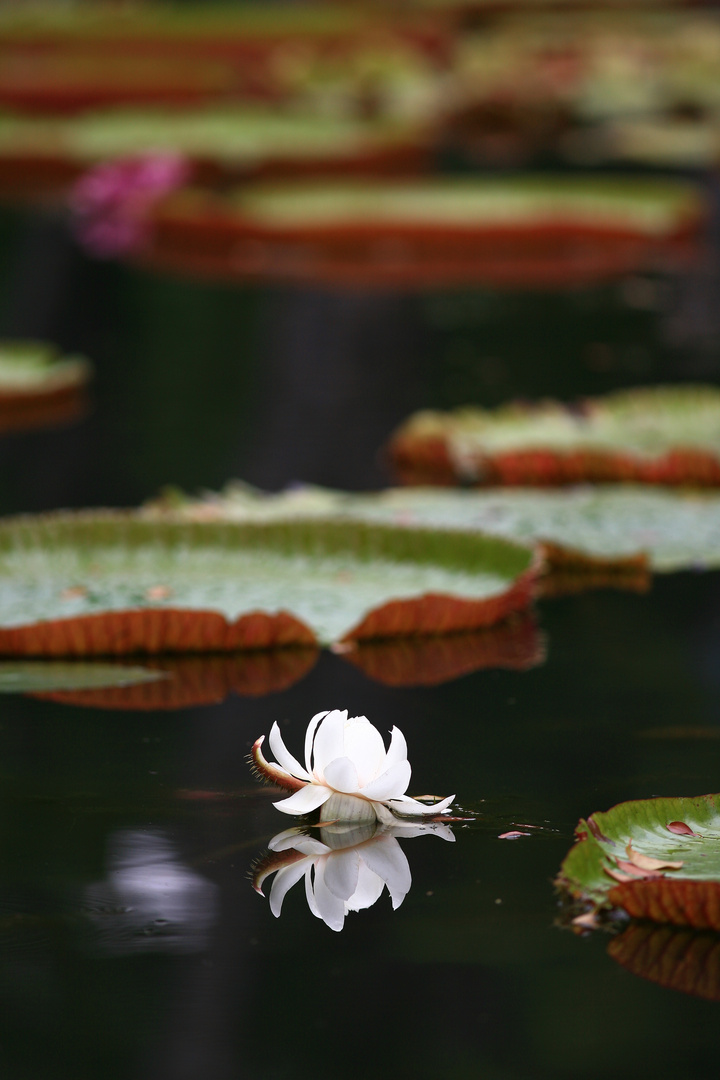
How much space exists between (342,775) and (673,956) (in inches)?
12.0

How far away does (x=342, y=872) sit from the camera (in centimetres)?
120

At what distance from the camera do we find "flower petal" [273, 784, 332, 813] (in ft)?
4.14

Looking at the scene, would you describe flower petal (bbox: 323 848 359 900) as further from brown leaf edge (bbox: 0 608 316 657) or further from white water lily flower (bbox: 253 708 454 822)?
brown leaf edge (bbox: 0 608 316 657)

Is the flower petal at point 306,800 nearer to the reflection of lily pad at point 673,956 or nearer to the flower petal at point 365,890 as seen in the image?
the flower petal at point 365,890

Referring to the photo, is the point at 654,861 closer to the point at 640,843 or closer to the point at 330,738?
the point at 640,843

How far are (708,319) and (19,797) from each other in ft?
9.78

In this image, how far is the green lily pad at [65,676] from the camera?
1634 mm

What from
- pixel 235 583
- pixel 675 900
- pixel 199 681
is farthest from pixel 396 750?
pixel 235 583

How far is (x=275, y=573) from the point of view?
1.89 m

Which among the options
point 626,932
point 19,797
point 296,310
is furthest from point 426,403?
point 626,932

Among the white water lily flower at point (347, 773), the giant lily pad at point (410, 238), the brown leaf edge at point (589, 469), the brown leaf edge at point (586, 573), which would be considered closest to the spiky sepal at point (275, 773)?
the white water lily flower at point (347, 773)

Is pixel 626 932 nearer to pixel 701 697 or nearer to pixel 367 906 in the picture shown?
pixel 367 906

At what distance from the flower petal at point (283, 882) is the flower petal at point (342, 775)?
67 mm

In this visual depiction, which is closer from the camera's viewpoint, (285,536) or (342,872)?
(342,872)
